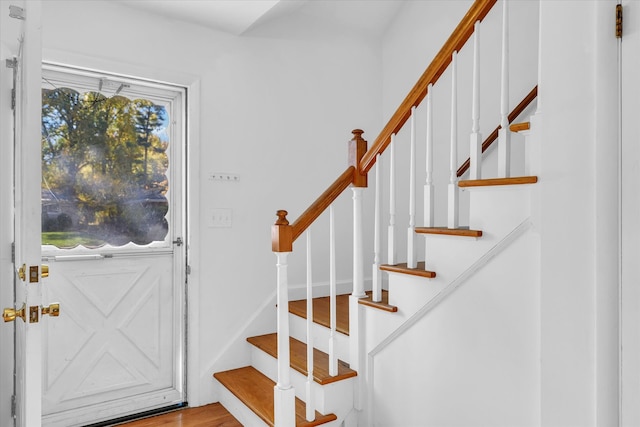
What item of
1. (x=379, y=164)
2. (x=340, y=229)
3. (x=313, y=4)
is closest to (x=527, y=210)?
(x=379, y=164)

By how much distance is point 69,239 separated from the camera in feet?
8.04

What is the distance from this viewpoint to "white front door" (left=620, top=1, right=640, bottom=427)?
1.17 meters

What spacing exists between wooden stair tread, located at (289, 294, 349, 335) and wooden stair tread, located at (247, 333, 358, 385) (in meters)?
0.19

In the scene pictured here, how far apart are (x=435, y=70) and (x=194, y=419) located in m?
2.38

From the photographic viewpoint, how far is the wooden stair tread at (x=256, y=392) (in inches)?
82.9

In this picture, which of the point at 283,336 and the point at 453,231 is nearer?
the point at 453,231

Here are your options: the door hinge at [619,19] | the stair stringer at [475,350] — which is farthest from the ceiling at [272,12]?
the stair stringer at [475,350]

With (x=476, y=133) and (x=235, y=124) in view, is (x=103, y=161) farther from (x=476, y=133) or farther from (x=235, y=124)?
(x=476, y=133)

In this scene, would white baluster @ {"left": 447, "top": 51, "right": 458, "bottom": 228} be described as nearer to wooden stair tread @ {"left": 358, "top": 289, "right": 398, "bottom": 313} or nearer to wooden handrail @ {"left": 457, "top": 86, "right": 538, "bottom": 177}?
wooden stair tread @ {"left": 358, "top": 289, "right": 398, "bottom": 313}

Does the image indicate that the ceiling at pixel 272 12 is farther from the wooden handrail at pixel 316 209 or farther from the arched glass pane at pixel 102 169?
the wooden handrail at pixel 316 209

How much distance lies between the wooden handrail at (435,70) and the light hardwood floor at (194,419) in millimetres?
1696

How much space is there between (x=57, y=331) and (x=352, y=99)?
2.68m

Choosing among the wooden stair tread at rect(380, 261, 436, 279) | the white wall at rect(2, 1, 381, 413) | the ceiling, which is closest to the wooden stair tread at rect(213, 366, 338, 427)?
the white wall at rect(2, 1, 381, 413)

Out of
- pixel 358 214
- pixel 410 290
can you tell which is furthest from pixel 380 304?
pixel 358 214
